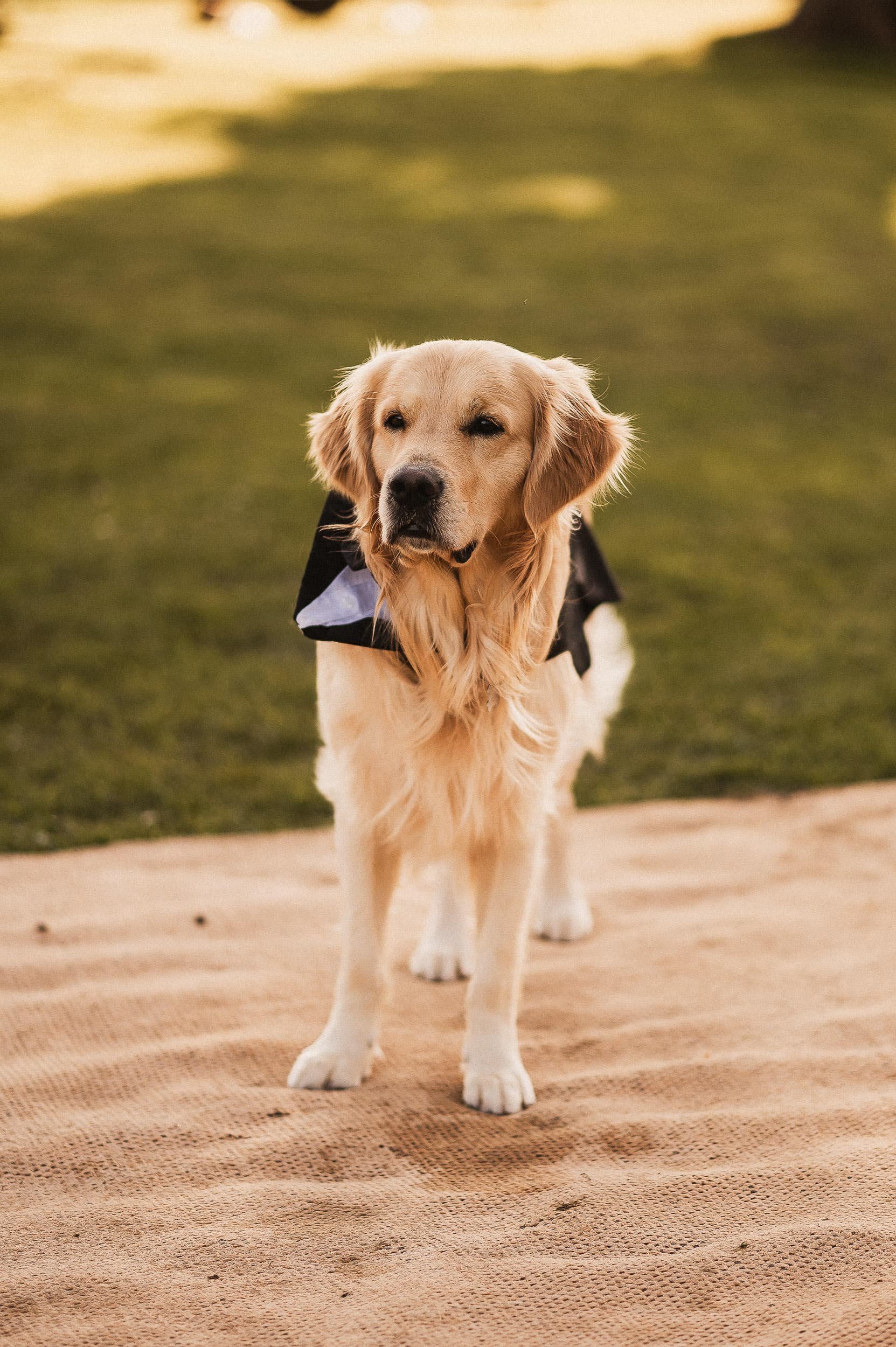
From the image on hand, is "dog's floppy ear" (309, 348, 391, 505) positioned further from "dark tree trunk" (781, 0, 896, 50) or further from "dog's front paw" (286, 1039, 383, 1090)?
"dark tree trunk" (781, 0, 896, 50)

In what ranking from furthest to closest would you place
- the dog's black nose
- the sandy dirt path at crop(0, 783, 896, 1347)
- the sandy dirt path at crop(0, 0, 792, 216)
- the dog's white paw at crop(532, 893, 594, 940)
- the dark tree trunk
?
the dark tree trunk < the sandy dirt path at crop(0, 0, 792, 216) < the dog's white paw at crop(532, 893, 594, 940) < the dog's black nose < the sandy dirt path at crop(0, 783, 896, 1347)

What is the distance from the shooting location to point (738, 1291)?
233 centimetres

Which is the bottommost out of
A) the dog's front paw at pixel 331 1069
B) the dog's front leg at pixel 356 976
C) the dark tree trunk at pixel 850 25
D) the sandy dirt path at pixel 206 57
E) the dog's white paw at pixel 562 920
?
the dog's white paw at pixel 562 920

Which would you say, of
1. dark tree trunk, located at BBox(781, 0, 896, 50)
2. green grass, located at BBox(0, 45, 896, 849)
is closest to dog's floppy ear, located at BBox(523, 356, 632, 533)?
green grass, located at BBox(0, 45, 896, 849)

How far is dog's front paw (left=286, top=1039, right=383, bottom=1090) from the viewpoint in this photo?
3.09 m

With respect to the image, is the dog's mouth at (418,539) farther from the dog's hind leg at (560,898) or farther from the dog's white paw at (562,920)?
the dog's white paw at (562,920)

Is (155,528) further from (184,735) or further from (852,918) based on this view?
(852,918)

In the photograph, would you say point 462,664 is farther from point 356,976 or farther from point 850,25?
point 850,25

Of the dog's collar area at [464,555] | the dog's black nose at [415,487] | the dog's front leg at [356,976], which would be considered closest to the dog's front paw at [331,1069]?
the dog's front leg at [356,976]

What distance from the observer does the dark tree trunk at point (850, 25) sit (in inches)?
738

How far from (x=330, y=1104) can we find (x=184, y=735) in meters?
2.99

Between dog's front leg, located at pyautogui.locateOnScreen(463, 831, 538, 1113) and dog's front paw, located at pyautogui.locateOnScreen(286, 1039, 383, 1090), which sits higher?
dog's front leg, located at pyautogui.locateOnScreen(463, 831, 538, 1113)

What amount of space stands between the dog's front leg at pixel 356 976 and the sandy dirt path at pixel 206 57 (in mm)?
11701

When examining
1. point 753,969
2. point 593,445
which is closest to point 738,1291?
point 753,969
